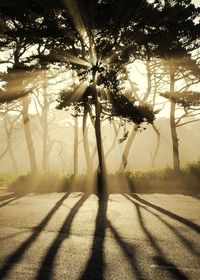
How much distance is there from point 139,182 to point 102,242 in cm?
1111

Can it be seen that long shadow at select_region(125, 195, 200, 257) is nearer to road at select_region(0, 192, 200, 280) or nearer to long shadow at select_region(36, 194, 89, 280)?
road at select_region(0, 192, 200, 280)

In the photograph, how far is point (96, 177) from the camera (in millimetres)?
19750

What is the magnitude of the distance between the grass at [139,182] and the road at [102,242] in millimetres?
5158

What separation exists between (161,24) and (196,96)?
5160 millimetres

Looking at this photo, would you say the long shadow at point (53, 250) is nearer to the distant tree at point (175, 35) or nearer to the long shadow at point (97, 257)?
the long shadow at point (97, 257)

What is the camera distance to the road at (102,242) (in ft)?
19.5

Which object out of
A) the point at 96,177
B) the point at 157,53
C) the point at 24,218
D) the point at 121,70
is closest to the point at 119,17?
the point at 121,70

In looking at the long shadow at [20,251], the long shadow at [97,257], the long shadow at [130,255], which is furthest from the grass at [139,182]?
the long shadow at [130,255]

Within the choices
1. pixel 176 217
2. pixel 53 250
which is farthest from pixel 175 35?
pixel 53 250

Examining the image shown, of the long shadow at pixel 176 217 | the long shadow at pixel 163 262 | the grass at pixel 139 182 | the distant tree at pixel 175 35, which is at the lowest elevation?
the long shadow at pixel 163 262

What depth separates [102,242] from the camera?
7.64 meters

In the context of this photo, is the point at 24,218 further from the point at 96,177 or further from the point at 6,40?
the point at 6,40

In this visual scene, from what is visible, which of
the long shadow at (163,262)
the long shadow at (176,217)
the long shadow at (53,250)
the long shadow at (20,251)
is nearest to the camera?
the long shadow at (163,262)

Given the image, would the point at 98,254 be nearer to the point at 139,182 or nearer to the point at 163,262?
the point at 163,262
